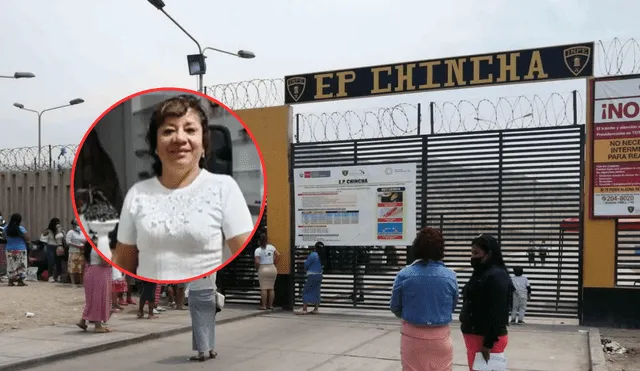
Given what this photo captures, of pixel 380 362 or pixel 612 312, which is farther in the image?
pixel 612 312

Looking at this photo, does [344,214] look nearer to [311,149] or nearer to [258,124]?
[311,149]

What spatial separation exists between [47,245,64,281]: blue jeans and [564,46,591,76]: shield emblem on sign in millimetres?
12664

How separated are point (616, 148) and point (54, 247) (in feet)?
43.0

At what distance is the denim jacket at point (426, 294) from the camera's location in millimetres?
5242

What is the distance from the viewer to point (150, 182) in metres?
1.56

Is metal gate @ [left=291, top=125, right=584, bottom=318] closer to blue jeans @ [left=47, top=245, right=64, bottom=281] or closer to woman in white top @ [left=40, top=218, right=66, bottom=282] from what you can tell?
woman in white top @ [left=40, top=218, right=66, bottom=282]

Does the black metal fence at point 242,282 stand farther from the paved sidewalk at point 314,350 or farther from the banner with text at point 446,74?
the banner with text at point 446,74

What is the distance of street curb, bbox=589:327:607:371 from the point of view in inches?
309

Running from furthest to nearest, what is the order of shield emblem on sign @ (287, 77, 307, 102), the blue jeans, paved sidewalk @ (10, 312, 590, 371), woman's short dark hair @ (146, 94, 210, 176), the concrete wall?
the concrete wall
the blue jeans
shield emblem on sign @ (287, 77, 307, 102)
paved sidewalk @ (10, 312, 590, 371)
woman's short dark hair @ (146, 94, 210, 176)

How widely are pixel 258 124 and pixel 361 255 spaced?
336 cm

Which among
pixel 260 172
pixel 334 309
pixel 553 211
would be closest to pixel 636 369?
pixel 553 211

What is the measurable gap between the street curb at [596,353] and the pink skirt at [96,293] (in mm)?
6397

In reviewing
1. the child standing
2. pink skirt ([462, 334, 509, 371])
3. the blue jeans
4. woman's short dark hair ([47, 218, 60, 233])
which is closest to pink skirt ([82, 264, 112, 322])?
pink skirt ([462, 334, 509, 371])

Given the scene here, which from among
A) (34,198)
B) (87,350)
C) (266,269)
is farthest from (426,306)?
(34,198)
